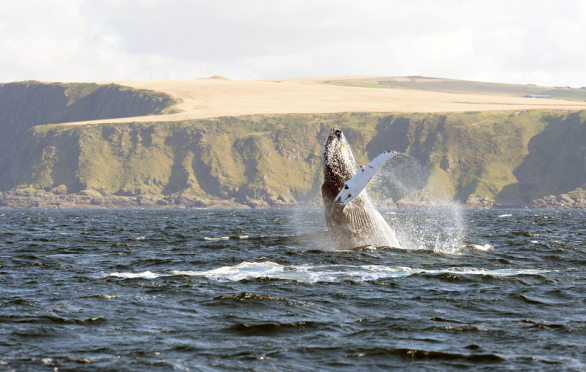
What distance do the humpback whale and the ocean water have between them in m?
0.92

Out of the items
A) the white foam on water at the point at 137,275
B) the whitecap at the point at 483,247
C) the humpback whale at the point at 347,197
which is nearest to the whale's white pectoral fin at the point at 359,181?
the humpback whale at the point at 347,197

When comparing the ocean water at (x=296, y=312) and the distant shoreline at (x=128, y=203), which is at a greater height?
the ocean water at (x=296, y=312)

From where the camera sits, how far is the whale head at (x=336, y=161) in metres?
17.5

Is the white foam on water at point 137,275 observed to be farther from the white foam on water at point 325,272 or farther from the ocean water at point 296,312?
the white foam on water at point 325,272

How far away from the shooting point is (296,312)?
13.8m

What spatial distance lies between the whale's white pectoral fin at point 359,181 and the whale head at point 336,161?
124 cm

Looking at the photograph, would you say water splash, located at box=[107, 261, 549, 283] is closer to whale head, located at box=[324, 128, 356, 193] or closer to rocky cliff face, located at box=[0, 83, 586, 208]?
whale head, located at box=[324, 128, 356, 193]

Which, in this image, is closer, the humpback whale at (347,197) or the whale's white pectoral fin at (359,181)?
the whale's white pectoral fin at (359,181)

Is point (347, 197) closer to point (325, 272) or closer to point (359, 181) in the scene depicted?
point (359, 181)

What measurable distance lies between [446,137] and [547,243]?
16945 cm

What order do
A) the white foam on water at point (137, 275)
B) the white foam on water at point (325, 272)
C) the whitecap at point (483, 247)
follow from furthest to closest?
1. the whitecap at point (483, 247)
2. the white foam on water at point (137, 275)
3. the white foam on water at point (325, 272)

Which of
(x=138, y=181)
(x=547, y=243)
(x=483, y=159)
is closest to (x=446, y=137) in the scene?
(x=483, y=159)

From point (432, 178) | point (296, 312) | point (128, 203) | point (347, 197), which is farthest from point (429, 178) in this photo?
point (296, 312)

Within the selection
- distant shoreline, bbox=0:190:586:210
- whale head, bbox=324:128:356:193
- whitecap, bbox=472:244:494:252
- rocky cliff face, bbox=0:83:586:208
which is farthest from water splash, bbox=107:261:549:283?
distant shoreline, bbox=0:190:586:210
